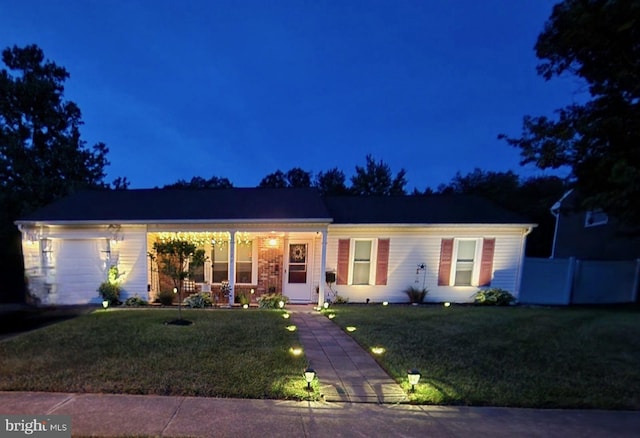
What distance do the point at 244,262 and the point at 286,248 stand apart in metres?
1.59

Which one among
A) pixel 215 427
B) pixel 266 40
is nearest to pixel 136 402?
pixel 215 427

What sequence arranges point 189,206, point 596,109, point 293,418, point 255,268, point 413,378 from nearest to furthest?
point 293,418
point 413,378
point 596,109
point 255,268
point 189,206

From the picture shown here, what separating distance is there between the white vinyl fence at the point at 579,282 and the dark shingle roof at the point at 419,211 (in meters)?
2.01

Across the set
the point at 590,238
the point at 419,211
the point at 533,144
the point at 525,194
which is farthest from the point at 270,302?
the point at 525,194

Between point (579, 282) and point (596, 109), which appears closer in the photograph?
point (596, 109)

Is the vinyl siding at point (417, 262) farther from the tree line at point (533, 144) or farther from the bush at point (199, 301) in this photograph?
the bush at point (199, 301)

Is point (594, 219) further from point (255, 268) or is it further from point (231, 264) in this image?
point (231, 264)

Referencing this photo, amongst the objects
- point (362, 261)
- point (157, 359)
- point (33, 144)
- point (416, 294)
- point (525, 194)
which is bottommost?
point (416, 294)

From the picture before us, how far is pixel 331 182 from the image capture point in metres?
25.9

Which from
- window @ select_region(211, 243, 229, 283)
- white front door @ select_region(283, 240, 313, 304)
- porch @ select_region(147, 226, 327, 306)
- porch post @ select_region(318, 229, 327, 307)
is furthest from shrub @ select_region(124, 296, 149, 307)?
porch post @ select_region(318, 229, 327, 307)

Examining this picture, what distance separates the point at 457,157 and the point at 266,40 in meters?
52.6

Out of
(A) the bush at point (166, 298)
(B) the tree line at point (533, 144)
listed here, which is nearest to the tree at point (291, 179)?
(B) the tree line at point (533, 144)

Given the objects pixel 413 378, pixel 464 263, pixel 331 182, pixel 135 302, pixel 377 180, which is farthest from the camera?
pixel 331 182

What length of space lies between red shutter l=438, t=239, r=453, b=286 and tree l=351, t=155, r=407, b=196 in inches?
562
